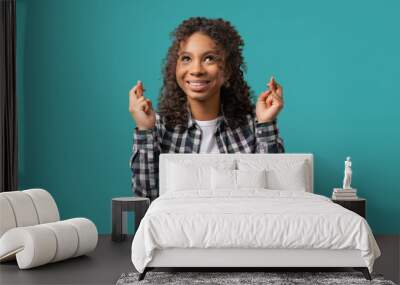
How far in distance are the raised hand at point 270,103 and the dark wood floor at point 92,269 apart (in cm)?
163

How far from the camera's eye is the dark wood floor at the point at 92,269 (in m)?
4.75

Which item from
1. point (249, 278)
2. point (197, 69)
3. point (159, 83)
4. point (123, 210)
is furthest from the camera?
point (159, 83)

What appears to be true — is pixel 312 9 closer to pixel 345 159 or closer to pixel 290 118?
pixel 290 118

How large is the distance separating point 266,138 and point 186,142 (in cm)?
78

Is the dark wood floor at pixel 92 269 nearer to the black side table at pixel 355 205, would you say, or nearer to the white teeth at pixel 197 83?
the black side table at pixel 355 205

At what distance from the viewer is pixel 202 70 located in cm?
660

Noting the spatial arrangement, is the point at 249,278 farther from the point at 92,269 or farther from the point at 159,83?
the point at 159,83

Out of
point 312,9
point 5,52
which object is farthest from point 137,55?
point 312,9

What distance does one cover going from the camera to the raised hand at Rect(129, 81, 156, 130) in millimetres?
6781

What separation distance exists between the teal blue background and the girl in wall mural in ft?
0.71

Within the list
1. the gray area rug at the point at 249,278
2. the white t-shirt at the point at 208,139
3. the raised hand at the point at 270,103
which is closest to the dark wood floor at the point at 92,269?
the gray area rug at the point at 249,278

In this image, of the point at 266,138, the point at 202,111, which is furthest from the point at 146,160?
the point at 266,138

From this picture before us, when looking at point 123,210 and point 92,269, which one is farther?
point 123,210

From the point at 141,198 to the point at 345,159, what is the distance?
2.13 m
